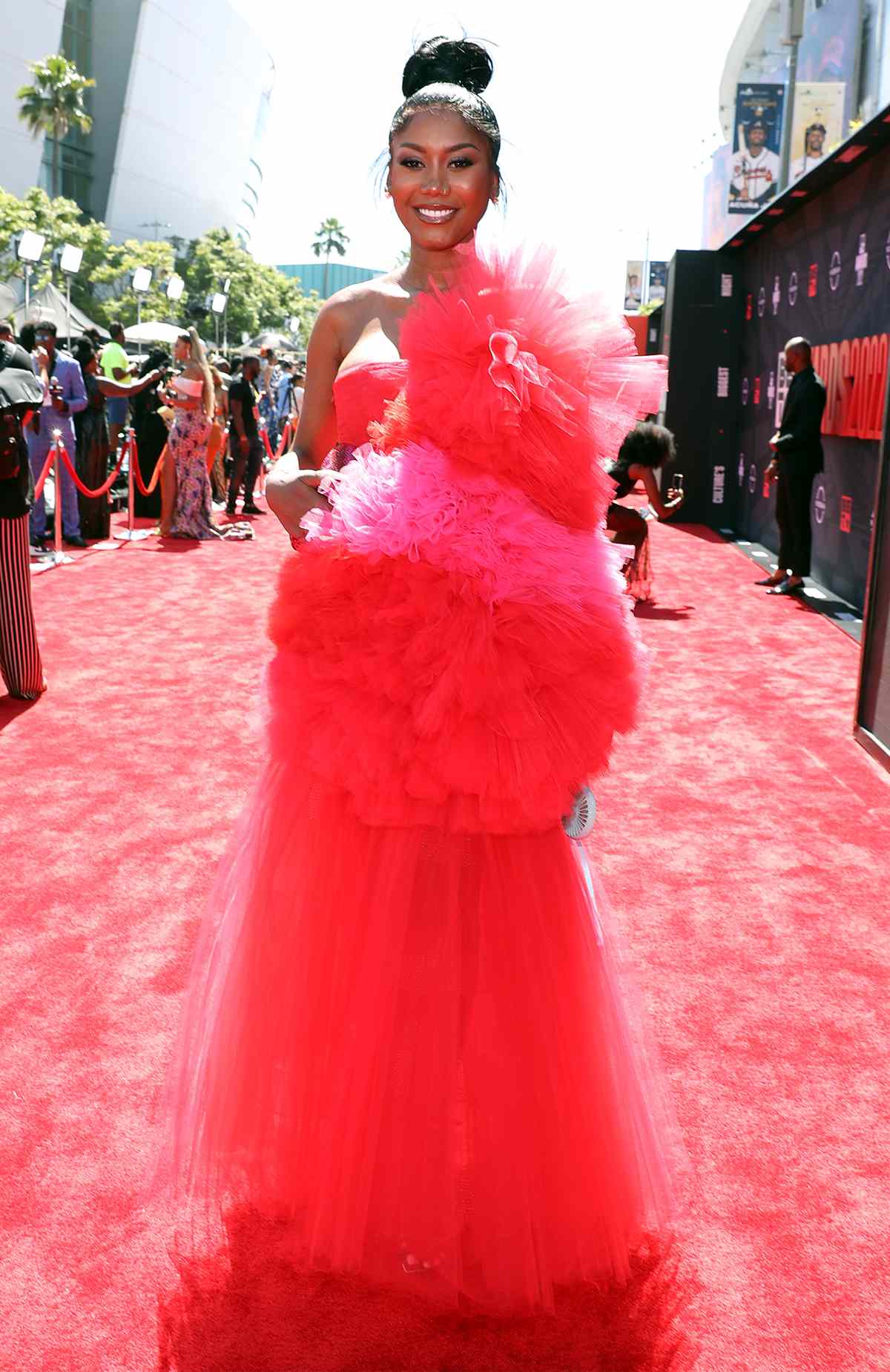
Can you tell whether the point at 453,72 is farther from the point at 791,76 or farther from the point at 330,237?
the point at 330,237

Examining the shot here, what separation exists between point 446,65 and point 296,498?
34.6 inches

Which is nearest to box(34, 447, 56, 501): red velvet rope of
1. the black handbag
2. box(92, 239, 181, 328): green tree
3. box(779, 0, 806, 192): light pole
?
the black handbag

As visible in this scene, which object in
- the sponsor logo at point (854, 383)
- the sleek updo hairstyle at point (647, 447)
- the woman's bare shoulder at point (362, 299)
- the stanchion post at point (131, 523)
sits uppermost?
the sponsor logo at point (854, 383)

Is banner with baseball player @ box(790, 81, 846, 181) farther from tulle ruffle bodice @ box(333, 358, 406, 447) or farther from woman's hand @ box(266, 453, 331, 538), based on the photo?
woman's hand @ box(266, 453, 331, 538)

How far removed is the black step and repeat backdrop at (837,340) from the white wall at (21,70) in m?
56.3

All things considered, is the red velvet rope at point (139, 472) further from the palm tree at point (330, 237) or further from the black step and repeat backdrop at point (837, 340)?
the palm tree at point (330, 237)

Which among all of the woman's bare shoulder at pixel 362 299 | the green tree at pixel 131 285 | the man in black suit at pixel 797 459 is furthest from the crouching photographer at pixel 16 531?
the green tree at pixel 131 285

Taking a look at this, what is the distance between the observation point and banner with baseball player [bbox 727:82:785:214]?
90.8 feet

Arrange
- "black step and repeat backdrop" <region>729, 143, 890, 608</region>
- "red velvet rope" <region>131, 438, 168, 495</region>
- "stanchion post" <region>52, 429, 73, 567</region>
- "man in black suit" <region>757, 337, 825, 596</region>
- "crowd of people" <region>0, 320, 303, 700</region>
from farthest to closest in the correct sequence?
1. "red velvet rope" <region>131, 438, 168, 495</region>
2. "stanchion post" <region>52, 429, 73, 567</region>
3. "man in black suit" <region>757, 337, 825, 596</region>
4. "black step and repeat backdrop" <region>729, 143, 890, 608</region>
5. "crowd of people" <region>0, 320, 303, 700</region>

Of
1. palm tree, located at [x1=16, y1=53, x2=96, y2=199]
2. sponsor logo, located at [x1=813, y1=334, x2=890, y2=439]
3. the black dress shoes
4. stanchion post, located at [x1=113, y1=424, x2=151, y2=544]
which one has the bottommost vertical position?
the black dress shoes

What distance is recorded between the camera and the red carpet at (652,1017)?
2002 mm

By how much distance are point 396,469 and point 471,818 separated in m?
0.57

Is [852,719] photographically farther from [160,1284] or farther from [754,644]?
[160,1284]

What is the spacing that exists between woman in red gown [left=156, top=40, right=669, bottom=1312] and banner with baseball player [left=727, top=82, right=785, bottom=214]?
28.4 m
